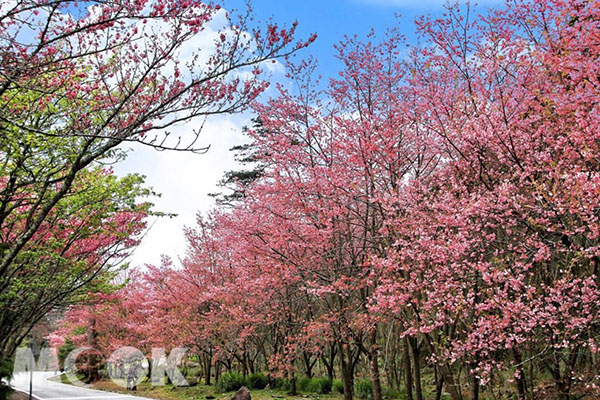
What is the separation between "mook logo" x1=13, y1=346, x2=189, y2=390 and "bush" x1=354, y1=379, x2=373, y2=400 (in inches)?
348

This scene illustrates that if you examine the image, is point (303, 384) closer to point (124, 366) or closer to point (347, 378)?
point (347, 378)

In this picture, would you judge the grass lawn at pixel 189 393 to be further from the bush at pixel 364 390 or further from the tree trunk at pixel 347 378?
the tree trunk at pixel 347 378

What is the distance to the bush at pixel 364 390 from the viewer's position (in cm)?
1210

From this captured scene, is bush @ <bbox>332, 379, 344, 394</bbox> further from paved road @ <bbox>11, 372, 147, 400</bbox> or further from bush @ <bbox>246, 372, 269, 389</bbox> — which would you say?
paved road @ <bbox>11, 372, 147, 400</bbox>

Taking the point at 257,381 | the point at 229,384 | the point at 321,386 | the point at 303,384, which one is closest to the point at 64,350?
the point at 229,384

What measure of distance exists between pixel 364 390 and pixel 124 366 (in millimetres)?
17099

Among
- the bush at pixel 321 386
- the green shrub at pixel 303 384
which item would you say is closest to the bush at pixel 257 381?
the green shrub at pixel 303 384

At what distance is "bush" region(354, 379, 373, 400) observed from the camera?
12102 millimetres

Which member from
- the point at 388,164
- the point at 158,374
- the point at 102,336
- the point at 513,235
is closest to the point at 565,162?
the point at 513,235

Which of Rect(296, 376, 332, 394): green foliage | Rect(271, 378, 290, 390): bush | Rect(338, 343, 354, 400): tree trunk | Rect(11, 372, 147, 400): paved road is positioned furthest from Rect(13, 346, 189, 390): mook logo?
Rect(338, 343, 354, 400): tree trunk

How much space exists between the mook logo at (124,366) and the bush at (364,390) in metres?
8.83

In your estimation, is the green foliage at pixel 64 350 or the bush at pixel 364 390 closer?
the bush at pixel 364 390

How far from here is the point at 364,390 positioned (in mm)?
12234

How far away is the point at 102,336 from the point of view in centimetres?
2589
